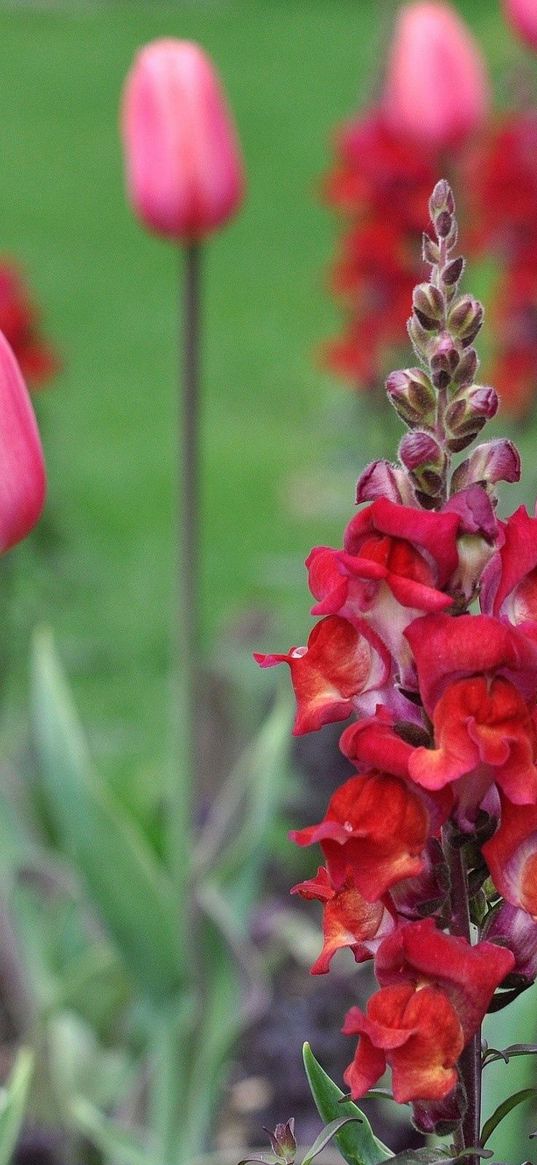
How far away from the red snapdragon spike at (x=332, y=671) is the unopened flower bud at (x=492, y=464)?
0.23 ft

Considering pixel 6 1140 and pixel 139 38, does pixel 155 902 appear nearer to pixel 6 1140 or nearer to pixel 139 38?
pixel 6 1140

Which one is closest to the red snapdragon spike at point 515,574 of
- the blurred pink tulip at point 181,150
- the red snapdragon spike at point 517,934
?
the red snapdragon spike at point 517,934

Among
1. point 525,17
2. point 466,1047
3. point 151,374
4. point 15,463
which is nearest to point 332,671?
point 466,1047

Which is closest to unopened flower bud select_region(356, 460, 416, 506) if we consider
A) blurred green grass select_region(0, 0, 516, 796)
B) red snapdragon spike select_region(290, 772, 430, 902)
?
red snapdragon spike select_region(290, 772, 430, 902)

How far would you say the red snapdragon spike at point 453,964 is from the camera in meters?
0.64

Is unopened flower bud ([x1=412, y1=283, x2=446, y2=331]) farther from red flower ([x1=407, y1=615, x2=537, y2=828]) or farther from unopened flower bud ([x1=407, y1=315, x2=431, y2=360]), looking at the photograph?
red flower ([x1=407, y1=615, x2=537, y2=828])

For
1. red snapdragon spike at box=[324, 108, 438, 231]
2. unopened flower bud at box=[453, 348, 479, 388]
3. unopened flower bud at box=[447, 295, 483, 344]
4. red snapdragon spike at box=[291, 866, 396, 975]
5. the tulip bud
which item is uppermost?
unopened flower bud at box=[447, 295, 483, 344]

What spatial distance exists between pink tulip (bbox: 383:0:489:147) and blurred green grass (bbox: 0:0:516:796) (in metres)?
0.41

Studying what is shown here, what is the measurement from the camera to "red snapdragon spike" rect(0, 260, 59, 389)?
7.55 feet

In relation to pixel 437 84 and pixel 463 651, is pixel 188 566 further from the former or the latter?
pixel 463 651

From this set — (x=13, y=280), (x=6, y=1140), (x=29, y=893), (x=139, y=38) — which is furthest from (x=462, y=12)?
(x=6, y=1140)

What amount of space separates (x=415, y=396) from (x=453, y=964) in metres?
0.21

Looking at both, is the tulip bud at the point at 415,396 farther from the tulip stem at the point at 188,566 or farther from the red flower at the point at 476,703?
the tulip stem at the point at 188,566

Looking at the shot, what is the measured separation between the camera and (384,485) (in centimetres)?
67
